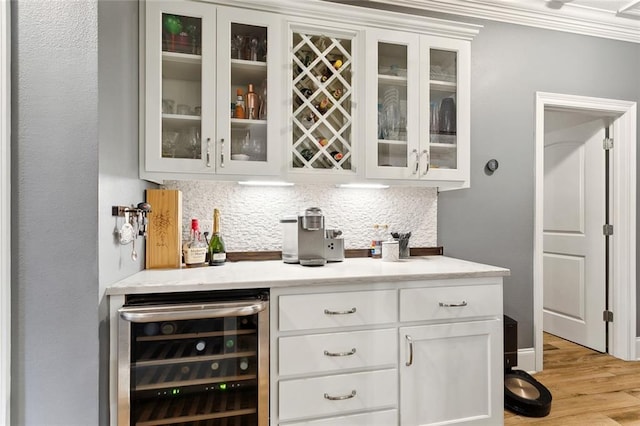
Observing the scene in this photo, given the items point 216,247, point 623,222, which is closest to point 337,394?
point 216,247

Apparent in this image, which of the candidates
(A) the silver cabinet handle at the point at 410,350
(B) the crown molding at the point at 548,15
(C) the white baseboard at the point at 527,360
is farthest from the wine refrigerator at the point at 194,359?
(B) the crown molding at the point at 548,15

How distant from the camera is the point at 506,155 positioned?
259 centimetres

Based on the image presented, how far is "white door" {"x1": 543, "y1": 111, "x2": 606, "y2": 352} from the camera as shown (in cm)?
299

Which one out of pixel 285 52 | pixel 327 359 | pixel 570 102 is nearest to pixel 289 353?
pixel 327 359

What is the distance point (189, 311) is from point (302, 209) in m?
1.05

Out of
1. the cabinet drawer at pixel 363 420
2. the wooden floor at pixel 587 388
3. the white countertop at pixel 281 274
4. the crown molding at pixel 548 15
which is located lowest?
the wooden floor at pixel 587 388

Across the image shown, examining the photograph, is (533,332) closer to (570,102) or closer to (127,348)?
(570,102)

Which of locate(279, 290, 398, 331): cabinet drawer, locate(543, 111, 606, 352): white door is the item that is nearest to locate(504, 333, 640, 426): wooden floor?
locate(543, 111, 606, 352): white door

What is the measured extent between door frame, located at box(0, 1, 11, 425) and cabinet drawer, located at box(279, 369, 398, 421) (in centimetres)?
101

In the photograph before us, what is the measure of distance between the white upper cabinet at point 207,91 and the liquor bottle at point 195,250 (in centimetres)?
34

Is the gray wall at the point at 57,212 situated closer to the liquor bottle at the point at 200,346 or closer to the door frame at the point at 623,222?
the liquor bottle at the point at 200,346

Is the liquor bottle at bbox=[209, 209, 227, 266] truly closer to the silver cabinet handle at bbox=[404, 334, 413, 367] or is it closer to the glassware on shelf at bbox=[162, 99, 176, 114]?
the glassware on shelf at bbox=[162, 99, 176, 114]

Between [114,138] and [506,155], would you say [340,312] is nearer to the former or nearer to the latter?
[114,138]

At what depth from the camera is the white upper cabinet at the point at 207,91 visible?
5.72 ft
